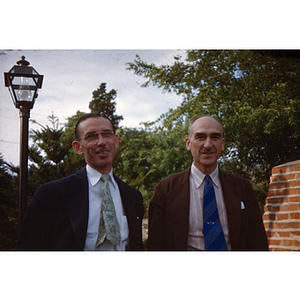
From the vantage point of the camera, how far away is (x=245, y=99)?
3920mm

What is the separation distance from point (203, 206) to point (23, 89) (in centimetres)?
219

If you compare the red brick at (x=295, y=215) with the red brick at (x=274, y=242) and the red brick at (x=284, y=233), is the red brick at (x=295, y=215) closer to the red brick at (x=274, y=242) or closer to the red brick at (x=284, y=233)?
the red brick at (x=284, y=233)

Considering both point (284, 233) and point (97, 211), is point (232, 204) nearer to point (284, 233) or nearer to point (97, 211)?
point (284, 233)

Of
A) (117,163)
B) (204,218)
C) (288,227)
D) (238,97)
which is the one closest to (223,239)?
(204,218)

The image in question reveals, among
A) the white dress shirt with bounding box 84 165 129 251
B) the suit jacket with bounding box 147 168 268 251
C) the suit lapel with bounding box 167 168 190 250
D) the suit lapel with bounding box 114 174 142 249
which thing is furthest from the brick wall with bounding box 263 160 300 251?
the white dress shirt with bounding box 84 165 129 251

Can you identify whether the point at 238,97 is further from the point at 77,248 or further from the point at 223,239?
the point at 77,248

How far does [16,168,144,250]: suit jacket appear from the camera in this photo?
315 cm

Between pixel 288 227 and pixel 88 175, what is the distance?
217 cm

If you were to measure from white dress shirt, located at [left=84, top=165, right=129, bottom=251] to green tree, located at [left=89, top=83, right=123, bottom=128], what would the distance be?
22.6 inches

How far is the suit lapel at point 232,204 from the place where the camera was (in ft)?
11.1

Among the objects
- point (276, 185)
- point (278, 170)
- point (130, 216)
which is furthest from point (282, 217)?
point (130, 216)

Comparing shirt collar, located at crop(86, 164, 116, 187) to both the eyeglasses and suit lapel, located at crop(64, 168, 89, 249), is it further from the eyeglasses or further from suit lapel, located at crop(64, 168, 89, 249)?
the eyeglasses

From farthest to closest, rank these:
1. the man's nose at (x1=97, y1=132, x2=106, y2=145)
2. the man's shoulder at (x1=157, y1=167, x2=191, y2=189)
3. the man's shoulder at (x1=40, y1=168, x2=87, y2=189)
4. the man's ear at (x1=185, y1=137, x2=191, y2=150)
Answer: the man's ear at (x1=185, y1=137, x2=191, y2=150), the man's shoulder at (x1=157, y1=167, x2=191, y2=189), the man's nose at (x1=97, y1=132, x2=106, y2=145), the man's shoulder at (x1=40, y1=168, x2=87, y2=189)

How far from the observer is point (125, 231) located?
3.30m
